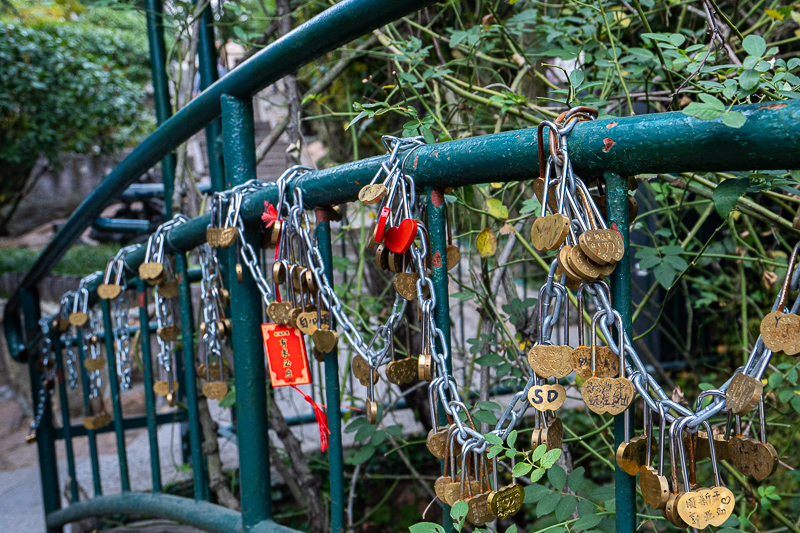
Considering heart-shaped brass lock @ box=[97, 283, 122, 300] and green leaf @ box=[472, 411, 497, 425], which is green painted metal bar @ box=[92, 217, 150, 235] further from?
green leaf @ box=[472, 411, 497, 425]

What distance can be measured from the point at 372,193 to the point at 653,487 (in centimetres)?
44

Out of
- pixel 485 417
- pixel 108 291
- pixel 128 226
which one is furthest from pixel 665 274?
pixel 128 226

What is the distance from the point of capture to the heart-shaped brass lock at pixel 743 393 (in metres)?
0.49

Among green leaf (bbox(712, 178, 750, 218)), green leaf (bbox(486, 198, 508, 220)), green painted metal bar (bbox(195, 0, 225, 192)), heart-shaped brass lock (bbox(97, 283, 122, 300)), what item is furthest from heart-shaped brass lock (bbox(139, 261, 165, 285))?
green leaf (bbox(712, 178, 750, 218))

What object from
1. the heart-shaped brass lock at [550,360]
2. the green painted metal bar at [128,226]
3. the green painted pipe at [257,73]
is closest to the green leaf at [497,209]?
the green painted pipe at [257,73]

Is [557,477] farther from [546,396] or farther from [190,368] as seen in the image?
[190,368]

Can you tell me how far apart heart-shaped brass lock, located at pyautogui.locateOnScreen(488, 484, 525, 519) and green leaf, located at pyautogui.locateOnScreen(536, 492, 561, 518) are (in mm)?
187

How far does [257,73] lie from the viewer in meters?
1.10

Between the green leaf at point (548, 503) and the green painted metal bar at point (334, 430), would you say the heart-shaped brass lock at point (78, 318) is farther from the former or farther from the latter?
the green leaf at point (548, 503)

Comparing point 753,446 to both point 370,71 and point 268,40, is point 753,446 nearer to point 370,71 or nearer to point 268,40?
point 268,40

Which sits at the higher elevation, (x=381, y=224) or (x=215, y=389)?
(x=381, y=224)

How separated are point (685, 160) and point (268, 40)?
209 centimetres

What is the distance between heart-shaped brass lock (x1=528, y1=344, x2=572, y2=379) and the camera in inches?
23.3

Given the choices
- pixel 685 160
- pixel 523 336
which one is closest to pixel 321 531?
pixel 523 336
